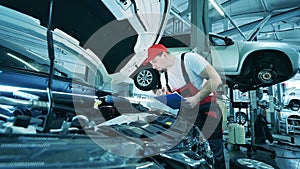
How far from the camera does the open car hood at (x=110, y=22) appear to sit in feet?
4.33

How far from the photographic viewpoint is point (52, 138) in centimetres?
59

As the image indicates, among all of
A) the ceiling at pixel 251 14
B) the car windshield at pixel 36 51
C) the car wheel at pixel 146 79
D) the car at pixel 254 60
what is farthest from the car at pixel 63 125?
the ceiling at pixel 251 14

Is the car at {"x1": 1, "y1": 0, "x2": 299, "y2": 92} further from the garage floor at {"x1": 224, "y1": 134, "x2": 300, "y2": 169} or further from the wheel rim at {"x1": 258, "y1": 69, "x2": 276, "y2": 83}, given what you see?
the garage floor at {"x1": 224, "y1": 134, "x2": 300, "y2": 169}

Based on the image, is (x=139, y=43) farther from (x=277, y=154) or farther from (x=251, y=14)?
(x=251, y=14)

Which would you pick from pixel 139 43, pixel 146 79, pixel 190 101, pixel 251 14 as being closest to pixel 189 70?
pixel 190 101

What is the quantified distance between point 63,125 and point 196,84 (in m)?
1.14

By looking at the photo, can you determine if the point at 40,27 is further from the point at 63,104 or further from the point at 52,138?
the point at 52,138

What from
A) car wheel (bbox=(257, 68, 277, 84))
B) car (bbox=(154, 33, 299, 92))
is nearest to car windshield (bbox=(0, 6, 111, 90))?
car (bbox=(154, 33, 299, 92))

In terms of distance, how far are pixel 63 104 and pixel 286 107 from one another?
8136 millimetres

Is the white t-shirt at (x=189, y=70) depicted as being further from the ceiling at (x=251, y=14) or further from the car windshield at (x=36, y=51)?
the ceiling at (x=251, y=14)

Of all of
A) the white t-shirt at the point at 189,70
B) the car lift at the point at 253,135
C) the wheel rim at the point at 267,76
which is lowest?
the car lift at the point at 253,135

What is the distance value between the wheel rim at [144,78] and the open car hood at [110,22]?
135 cm

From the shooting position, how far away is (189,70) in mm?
1541

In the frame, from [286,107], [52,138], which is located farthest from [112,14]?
[286,107]
